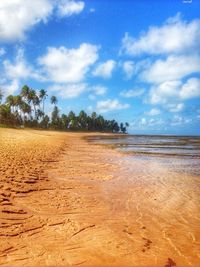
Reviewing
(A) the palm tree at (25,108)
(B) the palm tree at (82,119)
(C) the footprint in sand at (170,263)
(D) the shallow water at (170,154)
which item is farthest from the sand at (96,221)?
(B) the palm tree at (82,119)

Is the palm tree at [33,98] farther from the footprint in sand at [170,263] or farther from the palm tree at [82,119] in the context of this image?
the footprint in sand at [170,263]

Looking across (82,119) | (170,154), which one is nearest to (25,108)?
(82,119)

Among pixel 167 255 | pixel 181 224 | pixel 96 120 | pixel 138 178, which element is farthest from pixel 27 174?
pixel 96 120

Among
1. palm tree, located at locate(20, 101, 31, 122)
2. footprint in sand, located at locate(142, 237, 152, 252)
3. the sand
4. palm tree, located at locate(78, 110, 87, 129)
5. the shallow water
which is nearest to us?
the sand

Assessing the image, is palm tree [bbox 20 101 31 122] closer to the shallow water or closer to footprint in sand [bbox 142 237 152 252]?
the shallow water

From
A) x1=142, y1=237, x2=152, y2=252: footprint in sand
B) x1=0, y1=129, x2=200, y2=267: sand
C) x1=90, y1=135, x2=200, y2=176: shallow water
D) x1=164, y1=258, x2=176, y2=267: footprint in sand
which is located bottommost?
x1=164, y1=258, x2=176, y2=267: footprint in sand

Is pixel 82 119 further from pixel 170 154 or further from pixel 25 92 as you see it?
pixel 170 154

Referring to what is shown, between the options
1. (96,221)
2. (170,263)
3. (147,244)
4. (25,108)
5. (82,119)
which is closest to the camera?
(170,263)

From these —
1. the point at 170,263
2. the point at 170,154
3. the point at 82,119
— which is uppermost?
the point at 82,119

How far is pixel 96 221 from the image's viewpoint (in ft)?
22.9

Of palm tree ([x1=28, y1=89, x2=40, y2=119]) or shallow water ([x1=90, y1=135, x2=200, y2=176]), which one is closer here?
shallow water ([x1=90, y1=135, x2=200, y2=176])

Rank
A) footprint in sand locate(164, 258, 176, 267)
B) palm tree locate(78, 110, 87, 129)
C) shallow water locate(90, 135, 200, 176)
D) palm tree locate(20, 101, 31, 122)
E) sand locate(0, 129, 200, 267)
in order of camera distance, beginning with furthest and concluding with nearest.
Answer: palm tree locate(78, 110, 87, 129)
palm tree locate(20, 101, 31, 122)
shallow water locate(90, 135, 200, 176)
sand locate(0, 129, 200, 267)
footprint in sand locate(164, 258, 176, 267)

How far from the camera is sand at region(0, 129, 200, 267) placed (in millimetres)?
5113

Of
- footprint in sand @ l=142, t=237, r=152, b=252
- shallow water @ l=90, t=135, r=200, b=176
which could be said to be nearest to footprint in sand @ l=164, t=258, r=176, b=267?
footprint in sand @ l=142, t=237, r=152, b=252
